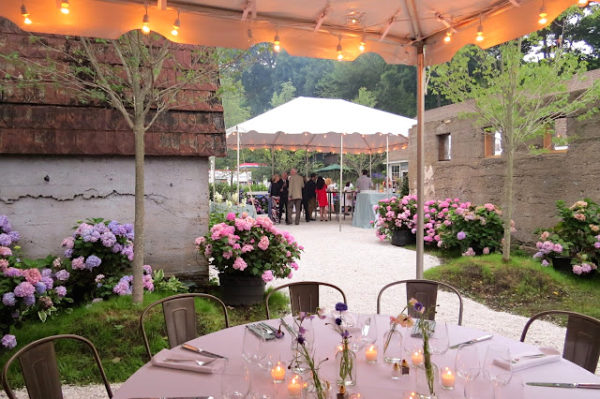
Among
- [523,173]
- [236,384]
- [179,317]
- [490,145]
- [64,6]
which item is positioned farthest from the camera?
[490,145]

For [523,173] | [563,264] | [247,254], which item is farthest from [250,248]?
[523,173]

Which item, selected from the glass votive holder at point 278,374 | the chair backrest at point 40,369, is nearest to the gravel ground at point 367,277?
the chair backrest at point 40,369

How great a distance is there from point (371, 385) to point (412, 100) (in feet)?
108

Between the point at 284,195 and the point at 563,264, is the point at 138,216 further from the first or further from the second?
the point at 284,195

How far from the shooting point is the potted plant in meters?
4.46

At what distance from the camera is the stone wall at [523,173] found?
6.40m

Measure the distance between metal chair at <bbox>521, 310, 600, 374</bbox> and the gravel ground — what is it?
2.03 meters

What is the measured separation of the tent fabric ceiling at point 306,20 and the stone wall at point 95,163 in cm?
145

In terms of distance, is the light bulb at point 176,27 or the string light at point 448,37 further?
the string light at point 448,37

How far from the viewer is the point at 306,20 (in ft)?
10.8

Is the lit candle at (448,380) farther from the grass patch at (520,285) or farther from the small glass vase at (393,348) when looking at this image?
the grass patch at (520,285)

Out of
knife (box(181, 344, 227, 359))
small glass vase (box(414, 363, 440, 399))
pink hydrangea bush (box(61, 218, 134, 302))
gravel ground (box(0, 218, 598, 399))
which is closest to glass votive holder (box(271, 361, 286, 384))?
knife (box(181, 344, 227, 359))

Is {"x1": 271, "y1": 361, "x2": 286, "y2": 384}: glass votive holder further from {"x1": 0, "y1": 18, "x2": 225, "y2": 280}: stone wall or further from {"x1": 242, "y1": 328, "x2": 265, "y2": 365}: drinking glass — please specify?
{"x1": 0, "y1": 18, "x2": 225, "y2": 280}: stone wall

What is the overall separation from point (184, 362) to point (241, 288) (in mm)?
2863
